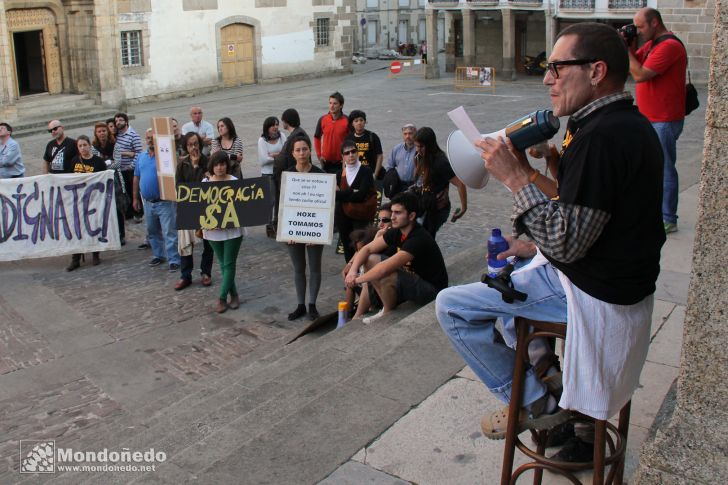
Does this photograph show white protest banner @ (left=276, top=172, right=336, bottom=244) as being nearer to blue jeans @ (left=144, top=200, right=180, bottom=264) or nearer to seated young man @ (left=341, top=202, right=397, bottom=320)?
seated young man @ (left=341, top=202, right=397, bottom=320)

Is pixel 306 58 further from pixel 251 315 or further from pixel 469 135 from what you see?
pixel 469 135

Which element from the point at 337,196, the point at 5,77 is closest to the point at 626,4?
the point at 5,77

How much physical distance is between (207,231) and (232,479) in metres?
5.11

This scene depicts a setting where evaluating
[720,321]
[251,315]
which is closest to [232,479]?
[720,321]

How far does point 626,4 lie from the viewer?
31.6m

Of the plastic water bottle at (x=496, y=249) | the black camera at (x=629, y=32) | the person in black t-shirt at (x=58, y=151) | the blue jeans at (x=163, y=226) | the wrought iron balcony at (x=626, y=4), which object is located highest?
the wrought iron balcony at (x=626, y=4)

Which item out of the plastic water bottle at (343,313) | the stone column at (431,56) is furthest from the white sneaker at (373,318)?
the stone column at (431,56)

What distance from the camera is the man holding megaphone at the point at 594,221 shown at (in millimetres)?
2656

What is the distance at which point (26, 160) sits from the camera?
17.8 meters

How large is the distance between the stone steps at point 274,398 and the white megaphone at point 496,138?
1667mm

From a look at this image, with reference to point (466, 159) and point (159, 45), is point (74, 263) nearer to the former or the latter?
point (466, 159)

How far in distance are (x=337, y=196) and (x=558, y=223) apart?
6.27 meters

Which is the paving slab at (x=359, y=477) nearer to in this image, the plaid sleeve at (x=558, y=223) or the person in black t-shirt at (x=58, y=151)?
the plaid sleeve at (x=558, y=223)

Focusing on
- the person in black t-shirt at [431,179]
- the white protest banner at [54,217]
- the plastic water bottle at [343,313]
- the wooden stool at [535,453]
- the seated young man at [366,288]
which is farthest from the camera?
the white protest banner at [54,217]
